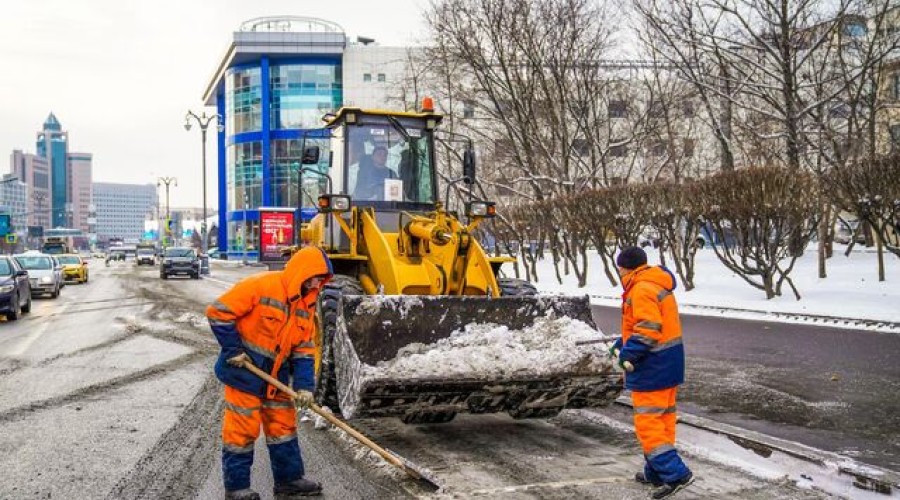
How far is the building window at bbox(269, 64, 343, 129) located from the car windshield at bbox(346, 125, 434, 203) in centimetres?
6524

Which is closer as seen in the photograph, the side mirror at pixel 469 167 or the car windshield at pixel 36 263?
the side mirror at pixel 469 167

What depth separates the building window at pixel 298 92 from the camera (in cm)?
7375

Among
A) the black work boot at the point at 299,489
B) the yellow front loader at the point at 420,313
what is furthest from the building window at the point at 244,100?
the black work boot at the point at 299,489

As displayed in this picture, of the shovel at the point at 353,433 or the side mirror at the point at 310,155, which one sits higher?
the side mirror at the point at 310,155

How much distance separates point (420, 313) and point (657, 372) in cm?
233

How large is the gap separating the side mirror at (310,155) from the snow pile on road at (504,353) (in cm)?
326

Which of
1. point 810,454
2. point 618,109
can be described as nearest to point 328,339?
point 810,454

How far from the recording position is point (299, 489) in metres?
5.59

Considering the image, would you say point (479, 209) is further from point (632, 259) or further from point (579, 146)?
point (579, 146)

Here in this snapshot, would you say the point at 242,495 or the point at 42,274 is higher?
the point at 42,274

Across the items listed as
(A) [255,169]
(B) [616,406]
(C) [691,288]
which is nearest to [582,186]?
(C) [691,288]

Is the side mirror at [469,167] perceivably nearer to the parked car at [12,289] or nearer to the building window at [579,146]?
the parked car at [12,289]

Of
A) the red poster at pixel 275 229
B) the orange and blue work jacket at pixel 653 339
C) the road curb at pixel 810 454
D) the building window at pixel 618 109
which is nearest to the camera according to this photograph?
the orange and blue work jacket at pixel 653 339

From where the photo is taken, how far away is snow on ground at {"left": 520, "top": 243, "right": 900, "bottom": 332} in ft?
58.2
